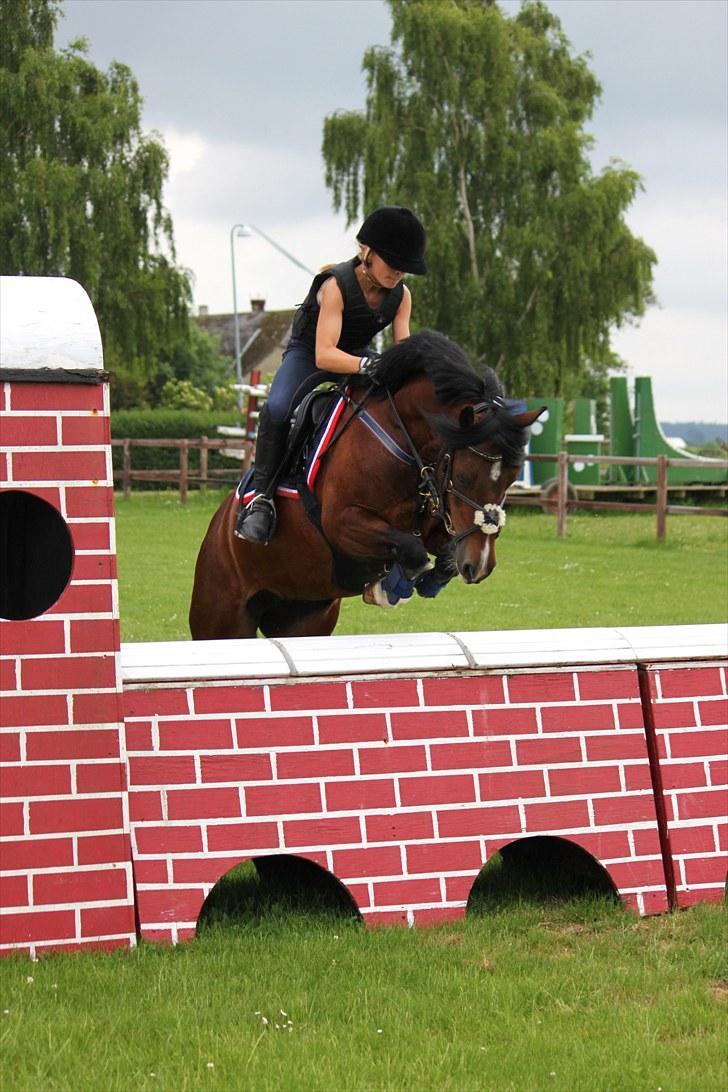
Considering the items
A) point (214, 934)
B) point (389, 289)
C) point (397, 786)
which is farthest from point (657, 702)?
point (389, 289)

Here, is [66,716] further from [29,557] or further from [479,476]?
[479,476]

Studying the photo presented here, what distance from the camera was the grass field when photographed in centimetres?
284

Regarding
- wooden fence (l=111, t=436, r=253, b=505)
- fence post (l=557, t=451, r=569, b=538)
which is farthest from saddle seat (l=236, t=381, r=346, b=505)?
wooden fence (l=111, t=436, r=253, b=505)

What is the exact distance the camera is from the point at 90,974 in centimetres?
333

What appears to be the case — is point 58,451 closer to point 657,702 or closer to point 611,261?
point 657,702

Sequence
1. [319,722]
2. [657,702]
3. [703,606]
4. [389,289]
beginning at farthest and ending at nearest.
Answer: [703,606] < [389,289] < [657,702] < [319,722]

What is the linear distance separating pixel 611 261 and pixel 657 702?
1299 inches

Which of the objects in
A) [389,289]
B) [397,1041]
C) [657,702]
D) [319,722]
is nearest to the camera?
[397,1041]

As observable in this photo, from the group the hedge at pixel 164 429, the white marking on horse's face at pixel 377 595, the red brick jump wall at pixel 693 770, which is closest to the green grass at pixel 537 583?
the white marking on horse's face at pixel 377 595

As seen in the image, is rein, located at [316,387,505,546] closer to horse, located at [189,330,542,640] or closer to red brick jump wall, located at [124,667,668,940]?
horse, located at [189,330,542,640]

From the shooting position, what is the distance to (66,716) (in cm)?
354

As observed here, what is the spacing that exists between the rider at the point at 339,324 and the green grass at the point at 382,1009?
2357mm

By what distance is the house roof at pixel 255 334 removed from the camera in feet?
213

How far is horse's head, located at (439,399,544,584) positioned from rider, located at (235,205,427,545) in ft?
2.12
